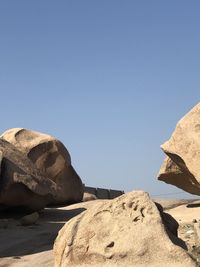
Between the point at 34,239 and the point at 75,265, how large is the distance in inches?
145

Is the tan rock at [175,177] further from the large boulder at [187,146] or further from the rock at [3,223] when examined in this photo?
the rock at [3,223]

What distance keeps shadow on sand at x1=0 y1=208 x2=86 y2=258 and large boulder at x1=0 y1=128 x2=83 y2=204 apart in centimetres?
242

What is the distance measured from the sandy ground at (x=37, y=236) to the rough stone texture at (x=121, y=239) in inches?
37.0

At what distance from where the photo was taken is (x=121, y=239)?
4836 millimetres

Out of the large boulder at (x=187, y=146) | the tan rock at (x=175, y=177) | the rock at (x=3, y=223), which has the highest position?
the large boulder at (x=187, y=146)

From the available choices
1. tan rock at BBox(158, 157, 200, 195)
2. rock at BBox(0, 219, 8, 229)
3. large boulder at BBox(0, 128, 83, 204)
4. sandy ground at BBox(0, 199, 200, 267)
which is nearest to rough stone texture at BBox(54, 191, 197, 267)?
sandy ground at BBox(0, 199, 200, 267)

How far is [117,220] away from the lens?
5105 millimetres

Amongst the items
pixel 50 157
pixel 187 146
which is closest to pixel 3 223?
pixel 187 146

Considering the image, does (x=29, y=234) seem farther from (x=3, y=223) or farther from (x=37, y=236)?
(x=3, y=223)

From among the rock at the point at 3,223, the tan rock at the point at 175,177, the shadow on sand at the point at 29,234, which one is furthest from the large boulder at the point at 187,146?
the rock at the point at 3,223

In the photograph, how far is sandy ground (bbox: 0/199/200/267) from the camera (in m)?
6.91

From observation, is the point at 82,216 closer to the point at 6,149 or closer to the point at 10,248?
the point at 10,248

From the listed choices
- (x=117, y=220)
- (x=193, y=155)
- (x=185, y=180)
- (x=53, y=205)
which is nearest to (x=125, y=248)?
(x=117, y=220)

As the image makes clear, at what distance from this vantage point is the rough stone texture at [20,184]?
36.8 feet
